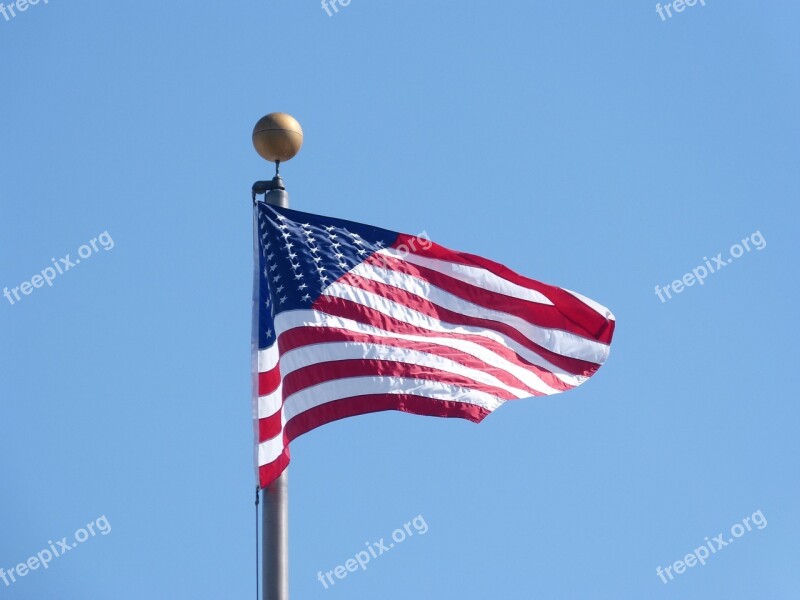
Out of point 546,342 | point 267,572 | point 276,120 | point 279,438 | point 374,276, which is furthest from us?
point 546,342

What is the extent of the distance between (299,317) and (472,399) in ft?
8.06

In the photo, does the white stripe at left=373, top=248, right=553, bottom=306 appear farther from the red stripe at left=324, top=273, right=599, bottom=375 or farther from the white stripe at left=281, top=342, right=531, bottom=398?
the white stripe at left=281, top=342, right=531, bottom=398

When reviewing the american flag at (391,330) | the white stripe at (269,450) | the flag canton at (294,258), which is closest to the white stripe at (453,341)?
the american flag at (391,330)

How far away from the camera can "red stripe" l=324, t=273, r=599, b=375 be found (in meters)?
18.2

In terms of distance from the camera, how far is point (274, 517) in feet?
50.2

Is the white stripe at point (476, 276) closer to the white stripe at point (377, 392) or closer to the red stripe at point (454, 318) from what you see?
the red stripe at point (454, 318)

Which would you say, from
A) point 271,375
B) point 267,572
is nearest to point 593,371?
point 271,375

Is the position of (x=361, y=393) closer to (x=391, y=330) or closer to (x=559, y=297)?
(x=391, y=330)

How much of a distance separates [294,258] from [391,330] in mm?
1466

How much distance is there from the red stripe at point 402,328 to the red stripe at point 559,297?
2.58 ft

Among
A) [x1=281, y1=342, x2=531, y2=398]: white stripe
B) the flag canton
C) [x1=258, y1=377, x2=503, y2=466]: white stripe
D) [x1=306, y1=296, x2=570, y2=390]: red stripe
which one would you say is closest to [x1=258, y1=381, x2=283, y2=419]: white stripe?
[x1=258, y1=377, x2=503, y2=466]: white stripe

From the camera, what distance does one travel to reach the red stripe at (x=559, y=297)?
19.2 meters

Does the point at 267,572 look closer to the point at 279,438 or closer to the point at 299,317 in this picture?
the point at 279,438

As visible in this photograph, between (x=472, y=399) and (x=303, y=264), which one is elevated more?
(x=303, y=264)
